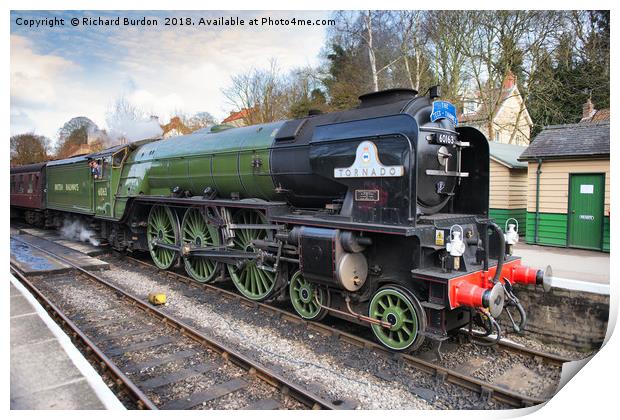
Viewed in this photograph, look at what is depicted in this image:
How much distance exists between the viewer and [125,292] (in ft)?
25.0

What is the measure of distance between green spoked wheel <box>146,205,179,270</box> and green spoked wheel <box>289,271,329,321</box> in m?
3.69

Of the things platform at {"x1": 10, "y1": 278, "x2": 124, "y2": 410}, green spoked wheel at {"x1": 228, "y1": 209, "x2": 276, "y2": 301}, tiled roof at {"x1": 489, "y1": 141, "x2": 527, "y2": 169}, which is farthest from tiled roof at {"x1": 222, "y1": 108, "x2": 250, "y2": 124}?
platform at {"x1": 10, "y1": 278, "x2": 124, "y2": 410}

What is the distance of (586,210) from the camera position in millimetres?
9602

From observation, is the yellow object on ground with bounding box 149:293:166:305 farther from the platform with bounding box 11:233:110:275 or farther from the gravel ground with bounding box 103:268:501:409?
the platform with bounding box 11:233:110:275

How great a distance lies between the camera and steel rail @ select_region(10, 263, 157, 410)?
403 centimetres

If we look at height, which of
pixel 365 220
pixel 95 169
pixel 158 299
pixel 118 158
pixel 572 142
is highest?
pixel 572 142

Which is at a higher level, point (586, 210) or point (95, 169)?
point (95, 169)

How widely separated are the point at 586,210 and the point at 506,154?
14.4 ft

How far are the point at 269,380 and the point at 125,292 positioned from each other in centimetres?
435

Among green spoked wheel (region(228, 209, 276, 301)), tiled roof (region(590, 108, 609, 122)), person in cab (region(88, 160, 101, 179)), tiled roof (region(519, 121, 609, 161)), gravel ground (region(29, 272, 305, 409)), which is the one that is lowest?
gravel ground (region(29, 272, 305, 409))

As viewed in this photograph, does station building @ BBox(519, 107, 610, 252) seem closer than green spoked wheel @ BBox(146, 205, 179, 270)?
No

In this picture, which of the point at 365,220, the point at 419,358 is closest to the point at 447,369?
the point at 419,358

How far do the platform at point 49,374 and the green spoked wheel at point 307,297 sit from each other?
2.96 metres

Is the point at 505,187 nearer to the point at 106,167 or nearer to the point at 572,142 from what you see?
the point at 572,142
